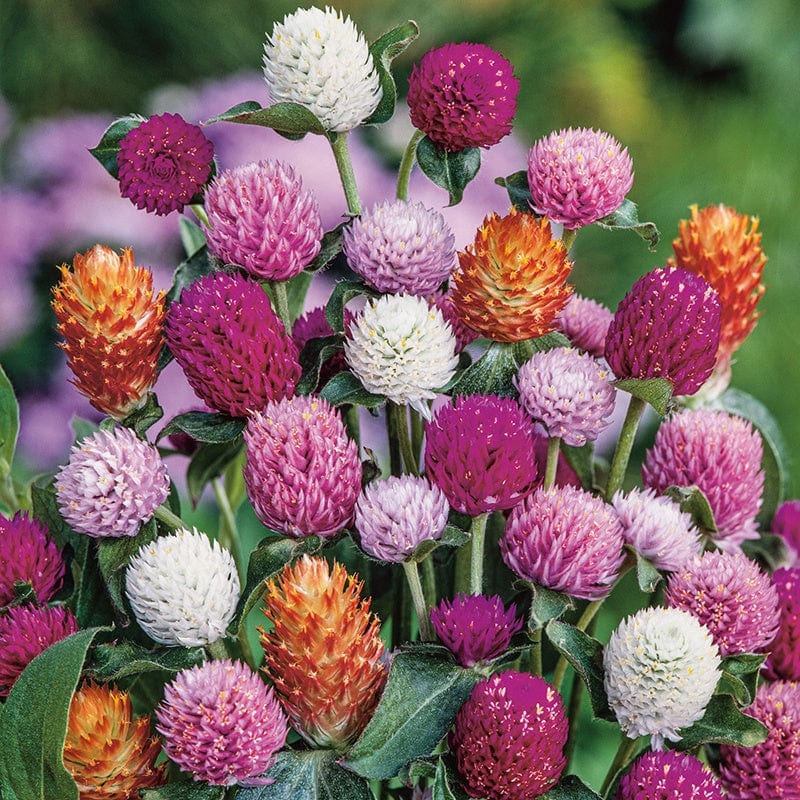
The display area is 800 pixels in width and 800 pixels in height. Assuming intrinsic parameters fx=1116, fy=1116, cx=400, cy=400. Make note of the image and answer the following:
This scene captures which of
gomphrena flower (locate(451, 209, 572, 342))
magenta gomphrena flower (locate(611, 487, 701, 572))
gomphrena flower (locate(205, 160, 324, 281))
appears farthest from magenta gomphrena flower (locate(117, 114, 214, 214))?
magenta gomphrena flower (locate(611, 487, 701, 572))

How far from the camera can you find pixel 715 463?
1.56 ft

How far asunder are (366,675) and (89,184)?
36.6 inches

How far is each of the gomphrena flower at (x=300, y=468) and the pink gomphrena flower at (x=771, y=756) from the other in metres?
0.19

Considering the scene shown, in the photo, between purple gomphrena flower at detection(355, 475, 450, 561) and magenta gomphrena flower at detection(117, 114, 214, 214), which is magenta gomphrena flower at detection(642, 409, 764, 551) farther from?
magenta gomphrena flower at detection(117, 114, 214, 214)

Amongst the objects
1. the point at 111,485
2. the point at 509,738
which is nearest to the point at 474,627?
the point at 509,738

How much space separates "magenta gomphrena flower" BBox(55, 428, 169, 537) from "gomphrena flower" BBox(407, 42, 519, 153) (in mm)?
175

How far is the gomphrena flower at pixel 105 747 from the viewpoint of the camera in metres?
0.39

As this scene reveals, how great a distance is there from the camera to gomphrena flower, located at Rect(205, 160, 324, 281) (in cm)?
43

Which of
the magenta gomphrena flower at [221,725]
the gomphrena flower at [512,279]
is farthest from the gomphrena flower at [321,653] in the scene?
the gomphrena flower at [512,279]

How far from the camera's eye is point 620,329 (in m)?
0.44

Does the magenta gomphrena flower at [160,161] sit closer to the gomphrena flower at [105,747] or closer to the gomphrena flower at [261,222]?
the gomphrena flower at [261,222]

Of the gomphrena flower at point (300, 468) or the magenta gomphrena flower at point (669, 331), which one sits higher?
the magenta gomphrena flower at point (669, 331)

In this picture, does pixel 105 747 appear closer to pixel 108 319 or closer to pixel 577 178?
pixel 108 319

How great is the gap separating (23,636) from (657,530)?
0.79 feet
